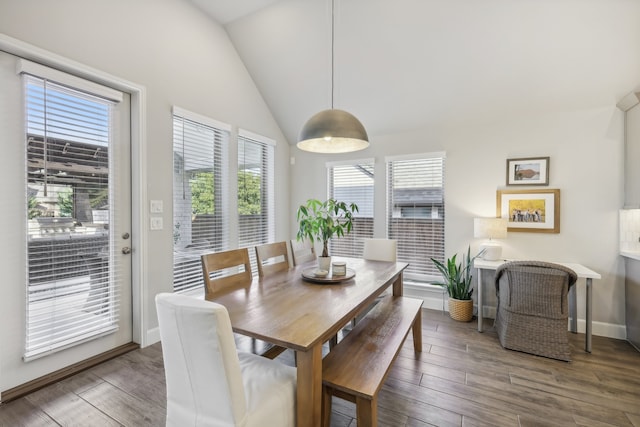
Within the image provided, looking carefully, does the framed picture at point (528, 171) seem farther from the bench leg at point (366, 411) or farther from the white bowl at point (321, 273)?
the bench leg at point (366, 411)

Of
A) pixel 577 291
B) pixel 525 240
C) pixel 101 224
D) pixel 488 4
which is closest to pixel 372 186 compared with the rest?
pixel 525 240

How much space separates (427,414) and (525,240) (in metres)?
2.40

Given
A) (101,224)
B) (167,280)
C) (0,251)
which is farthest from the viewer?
(167,280)

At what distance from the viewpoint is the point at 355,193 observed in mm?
4199

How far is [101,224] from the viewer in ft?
7.87

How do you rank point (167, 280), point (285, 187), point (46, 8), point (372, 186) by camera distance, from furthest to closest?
point (285, 187) < point (372, 186) < point (167, 280) < point (46, 8)

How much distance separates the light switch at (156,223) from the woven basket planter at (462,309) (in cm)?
324

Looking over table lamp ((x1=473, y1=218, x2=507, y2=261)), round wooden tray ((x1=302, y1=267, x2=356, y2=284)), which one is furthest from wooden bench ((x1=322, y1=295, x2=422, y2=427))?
table lamp ((x1=473, y1=218, x2=507, y2=261))

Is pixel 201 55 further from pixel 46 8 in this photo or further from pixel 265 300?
pixel 265 300

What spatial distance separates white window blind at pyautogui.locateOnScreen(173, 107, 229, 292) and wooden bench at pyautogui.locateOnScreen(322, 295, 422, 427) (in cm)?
196

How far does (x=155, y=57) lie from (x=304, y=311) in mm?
2687

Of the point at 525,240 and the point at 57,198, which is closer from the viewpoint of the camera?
the point at 57,198

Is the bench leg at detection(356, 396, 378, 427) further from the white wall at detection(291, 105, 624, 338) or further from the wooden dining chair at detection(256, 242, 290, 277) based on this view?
the white wall at detection(291, 105, 624, 338)

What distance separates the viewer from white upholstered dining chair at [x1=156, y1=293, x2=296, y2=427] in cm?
108
